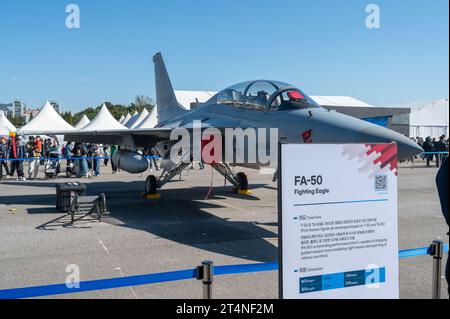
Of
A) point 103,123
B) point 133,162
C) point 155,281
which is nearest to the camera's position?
point 155,281

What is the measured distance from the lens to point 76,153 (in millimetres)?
19141

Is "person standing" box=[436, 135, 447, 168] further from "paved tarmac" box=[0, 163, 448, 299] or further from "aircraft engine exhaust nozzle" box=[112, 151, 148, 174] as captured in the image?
"aircraft engine exhaust nozzle" box=[112, 151, 148, 174]

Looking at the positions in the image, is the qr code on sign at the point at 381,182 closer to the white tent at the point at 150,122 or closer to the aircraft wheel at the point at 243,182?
the aircraft wheel at the point at 243,182

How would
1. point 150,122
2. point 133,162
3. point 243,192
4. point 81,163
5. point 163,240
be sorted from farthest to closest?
point 150,122, point 81,163, point 243,192, point 133,162, point 163,240

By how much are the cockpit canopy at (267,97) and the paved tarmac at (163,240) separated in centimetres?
236

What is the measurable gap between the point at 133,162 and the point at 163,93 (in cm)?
565

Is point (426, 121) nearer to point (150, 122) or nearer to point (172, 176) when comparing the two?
point (150, 122)

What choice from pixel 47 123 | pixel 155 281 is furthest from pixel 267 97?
pixel 47 123

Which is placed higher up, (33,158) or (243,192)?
(33,158)

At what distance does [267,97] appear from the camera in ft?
28.1

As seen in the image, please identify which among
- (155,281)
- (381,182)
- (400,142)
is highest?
(400,142)

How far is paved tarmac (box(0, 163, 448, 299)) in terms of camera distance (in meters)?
4.86
